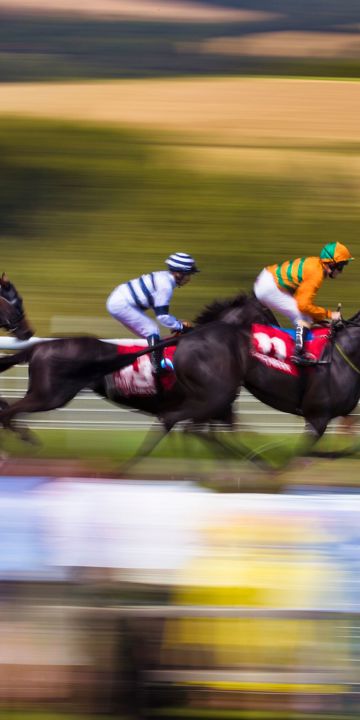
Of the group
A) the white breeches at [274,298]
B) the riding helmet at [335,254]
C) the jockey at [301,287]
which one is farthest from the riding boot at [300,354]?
the riding helmet at [335,254]

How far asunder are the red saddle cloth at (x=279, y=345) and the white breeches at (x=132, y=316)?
775 millimetres

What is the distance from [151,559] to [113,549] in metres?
0.11

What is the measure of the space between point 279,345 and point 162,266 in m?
8.68

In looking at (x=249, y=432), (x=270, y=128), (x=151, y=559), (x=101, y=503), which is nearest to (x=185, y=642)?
(x=151, y=559)

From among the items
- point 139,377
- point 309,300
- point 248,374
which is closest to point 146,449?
point 139,377

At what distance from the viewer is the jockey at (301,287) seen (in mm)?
6564

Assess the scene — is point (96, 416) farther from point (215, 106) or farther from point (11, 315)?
point (215, 106)

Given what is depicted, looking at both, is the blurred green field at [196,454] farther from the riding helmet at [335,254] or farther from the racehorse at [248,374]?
the riding helmet at [335,254]

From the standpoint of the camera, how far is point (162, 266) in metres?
15.0

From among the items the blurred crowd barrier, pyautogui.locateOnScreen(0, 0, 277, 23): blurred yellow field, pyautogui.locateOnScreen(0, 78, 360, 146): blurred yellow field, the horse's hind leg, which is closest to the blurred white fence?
the horse's hind leg

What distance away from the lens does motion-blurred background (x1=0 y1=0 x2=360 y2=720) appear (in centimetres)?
323

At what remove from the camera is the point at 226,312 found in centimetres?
666

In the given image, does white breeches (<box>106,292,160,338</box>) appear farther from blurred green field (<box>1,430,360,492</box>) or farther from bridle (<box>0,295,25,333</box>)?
bridle (<box>0,295,25,333</box>)

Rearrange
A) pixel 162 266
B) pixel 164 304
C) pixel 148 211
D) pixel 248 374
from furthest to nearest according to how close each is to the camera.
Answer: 1. pixel 148 211
2. pixel 162 266
3. pixel 164 304
4. pixel 248 374
